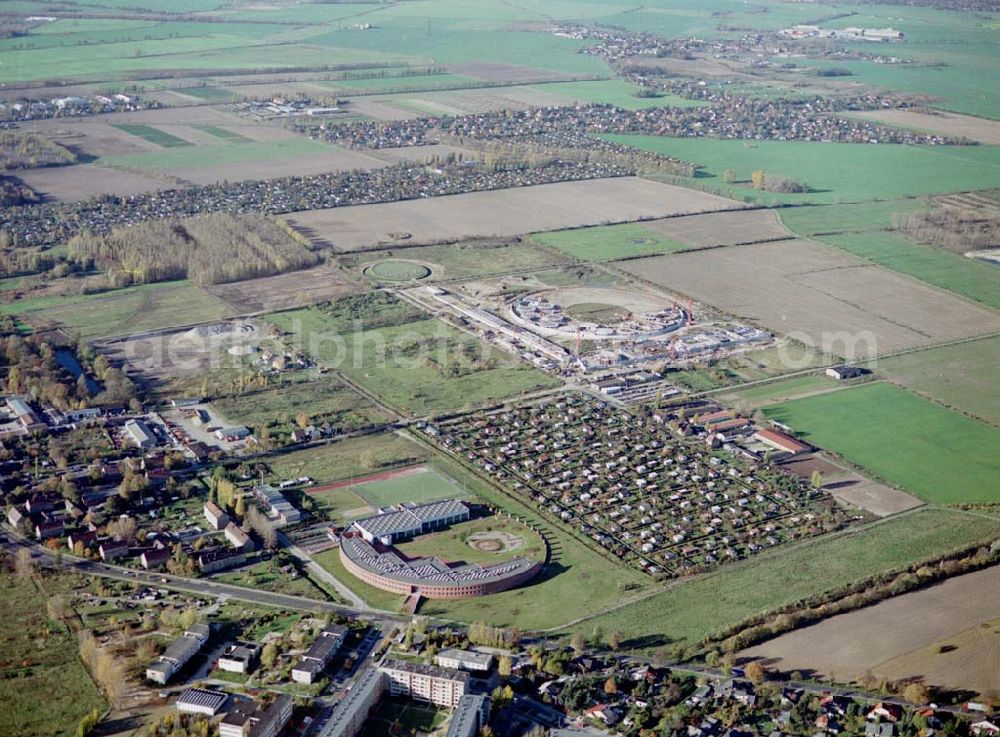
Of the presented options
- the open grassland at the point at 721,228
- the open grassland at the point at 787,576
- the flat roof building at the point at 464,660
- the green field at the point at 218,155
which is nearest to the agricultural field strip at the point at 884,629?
the open grassland at the point at 787,576

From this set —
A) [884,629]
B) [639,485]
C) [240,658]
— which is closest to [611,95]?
[639,485]

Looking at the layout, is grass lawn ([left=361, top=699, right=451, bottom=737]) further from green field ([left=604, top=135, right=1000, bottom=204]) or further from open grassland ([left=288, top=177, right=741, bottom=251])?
green field ([left=604, top=135, right=1000, bottom=204])

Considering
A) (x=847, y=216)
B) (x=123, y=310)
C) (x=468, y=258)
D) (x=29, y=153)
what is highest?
(x=29, y=153)

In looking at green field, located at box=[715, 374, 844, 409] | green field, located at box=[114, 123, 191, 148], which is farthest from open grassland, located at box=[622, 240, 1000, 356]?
green field, located at box=[114, 123, 191, 148]

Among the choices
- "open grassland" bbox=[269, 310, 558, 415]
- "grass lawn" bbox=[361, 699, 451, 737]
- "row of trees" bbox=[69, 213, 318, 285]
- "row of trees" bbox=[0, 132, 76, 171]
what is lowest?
"grass lawn" bbox=[361, 699, 451, 737]

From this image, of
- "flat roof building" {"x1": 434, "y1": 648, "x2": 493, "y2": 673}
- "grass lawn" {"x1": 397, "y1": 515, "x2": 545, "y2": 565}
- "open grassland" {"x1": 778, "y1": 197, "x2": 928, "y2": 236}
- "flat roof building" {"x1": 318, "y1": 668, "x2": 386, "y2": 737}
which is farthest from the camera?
"open grassland" {"x1": 778, "y1": 197, "x2": 928, "y2": 236}

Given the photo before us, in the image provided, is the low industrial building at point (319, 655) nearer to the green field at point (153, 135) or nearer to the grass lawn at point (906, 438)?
the grass lawn at point (906, 438)

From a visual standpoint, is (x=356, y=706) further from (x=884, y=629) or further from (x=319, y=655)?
(x=884, y=629)
